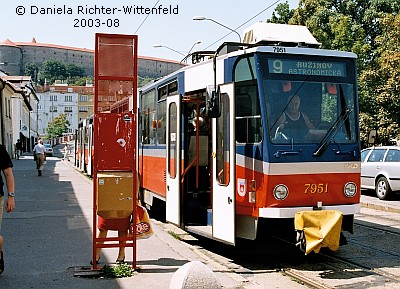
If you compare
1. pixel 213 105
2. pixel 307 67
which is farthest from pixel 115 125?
pixel 307 67

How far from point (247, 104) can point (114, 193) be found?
244 cm

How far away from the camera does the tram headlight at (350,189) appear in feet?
29.7

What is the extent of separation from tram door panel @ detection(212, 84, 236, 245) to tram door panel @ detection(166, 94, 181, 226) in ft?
4.61

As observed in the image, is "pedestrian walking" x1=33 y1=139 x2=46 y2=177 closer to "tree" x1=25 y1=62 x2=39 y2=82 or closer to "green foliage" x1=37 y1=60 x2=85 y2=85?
"tree" x1=25 y1=62 x2=39 y2=82

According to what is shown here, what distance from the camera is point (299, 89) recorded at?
8.96 m

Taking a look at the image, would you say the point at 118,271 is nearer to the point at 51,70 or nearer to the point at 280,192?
the point at 280,192

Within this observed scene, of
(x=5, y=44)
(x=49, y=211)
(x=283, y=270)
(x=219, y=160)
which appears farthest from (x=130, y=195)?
(x=5, y=44)

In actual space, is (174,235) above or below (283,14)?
below

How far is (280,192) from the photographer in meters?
8.59

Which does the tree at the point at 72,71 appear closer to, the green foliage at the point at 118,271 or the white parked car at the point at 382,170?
the white parked car at the point at 382,170

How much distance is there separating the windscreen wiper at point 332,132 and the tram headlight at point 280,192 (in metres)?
0.71

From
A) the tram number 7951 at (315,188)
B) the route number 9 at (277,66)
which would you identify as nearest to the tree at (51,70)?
the route number 9 at (277,66)

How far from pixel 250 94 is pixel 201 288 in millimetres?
3859

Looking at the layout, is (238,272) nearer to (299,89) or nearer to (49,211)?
(299,89)
